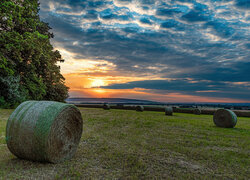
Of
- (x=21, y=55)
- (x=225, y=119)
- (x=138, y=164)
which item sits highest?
(x=21, y=55)

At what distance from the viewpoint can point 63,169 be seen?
15.2 feet

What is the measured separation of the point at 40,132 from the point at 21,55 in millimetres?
21309

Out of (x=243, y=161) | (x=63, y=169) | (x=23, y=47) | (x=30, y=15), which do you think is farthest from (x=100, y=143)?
(x=30, y=15)

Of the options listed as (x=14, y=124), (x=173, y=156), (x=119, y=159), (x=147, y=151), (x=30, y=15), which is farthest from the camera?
(x=30, y=15)

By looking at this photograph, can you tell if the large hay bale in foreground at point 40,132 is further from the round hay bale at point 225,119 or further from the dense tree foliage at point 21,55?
the dense tree foliage at point 21,55

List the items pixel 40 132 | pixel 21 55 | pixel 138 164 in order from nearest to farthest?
pixel 40 132 → pixel 138 164 → pixel 21 55

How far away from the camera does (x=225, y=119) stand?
15.1 m

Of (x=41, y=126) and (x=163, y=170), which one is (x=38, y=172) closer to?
(x=41, y=126)

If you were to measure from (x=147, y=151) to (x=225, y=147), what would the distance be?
384 centimetres

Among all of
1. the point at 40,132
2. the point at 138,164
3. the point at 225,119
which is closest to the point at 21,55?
the point at 40,132

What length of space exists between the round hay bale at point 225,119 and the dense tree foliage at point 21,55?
819 inches

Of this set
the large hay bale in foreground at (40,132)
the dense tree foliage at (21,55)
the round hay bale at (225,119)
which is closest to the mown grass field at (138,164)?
the large hay bale in foreground at (40,132)

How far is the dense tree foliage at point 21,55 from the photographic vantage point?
17.3 m

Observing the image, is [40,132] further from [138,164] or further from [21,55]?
[21,55]
